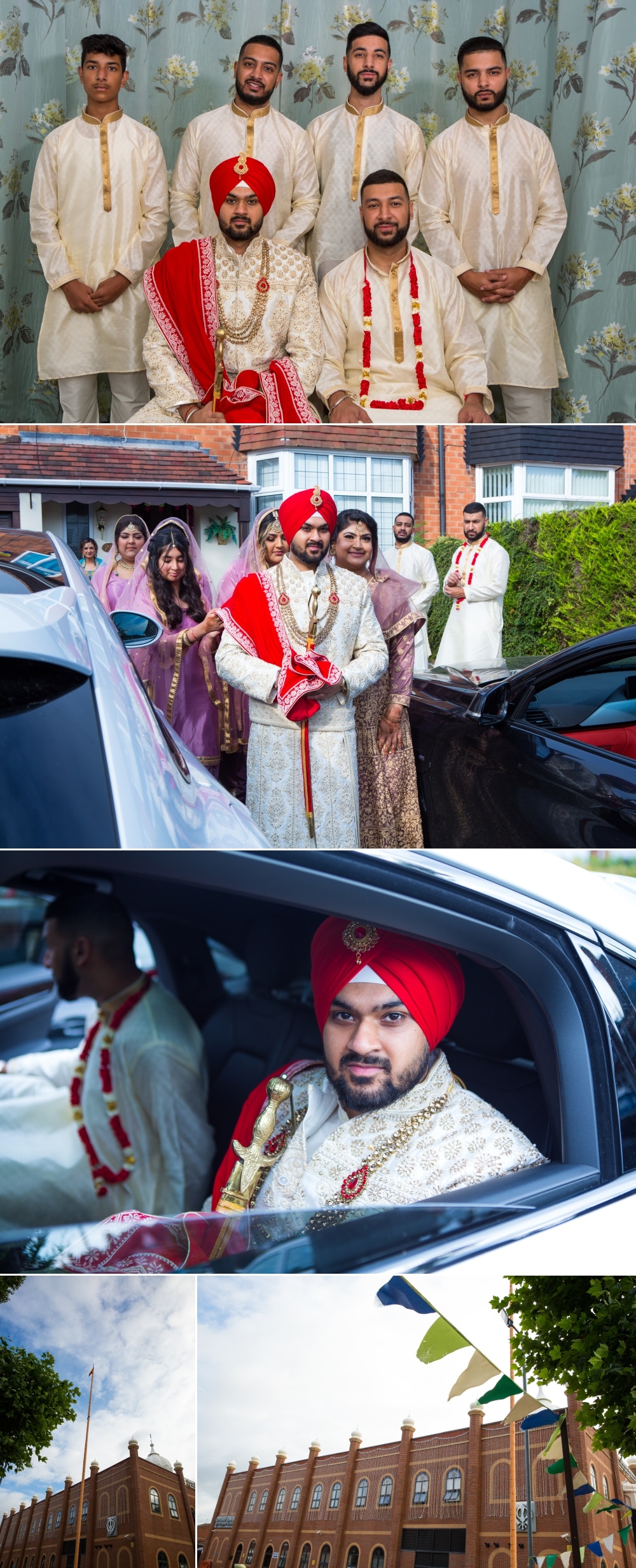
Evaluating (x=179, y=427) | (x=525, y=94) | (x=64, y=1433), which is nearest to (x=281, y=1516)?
(x=64, y=1433)

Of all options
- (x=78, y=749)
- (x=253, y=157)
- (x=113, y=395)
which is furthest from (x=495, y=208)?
(x=78, y=749)

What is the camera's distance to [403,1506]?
2.14 meters

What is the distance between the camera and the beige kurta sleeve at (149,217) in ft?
12.6

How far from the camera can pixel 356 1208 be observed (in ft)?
6.31

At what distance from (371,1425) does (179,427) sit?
2363mm

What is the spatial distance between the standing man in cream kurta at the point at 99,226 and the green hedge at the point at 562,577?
1530 millimetres

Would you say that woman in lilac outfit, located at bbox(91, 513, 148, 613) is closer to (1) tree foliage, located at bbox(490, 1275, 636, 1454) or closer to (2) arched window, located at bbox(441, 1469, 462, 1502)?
(1) tree foliage, located at bbox(490, 1275, 636, 1454)

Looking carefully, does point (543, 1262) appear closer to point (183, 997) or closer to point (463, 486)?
point (183, 997)

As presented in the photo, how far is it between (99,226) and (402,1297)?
3252 mm

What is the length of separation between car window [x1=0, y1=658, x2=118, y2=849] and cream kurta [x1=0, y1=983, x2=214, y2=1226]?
0.28 meters

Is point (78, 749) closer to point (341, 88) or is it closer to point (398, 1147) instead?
point (398, 1147)

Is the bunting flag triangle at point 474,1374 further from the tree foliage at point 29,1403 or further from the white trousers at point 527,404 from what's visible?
the white trousers at point 527,404

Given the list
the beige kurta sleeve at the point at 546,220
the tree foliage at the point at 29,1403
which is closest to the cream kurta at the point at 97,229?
the beige kurta sleeve at the point at 546,220

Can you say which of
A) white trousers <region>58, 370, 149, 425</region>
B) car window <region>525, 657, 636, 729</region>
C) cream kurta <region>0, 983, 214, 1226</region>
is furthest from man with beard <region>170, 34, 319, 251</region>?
cream kurta <region>0, 983, 214, 1226</region>
